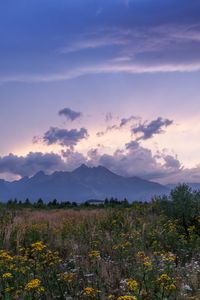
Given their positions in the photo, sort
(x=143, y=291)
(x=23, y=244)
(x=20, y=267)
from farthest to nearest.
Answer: (x=23, y=244)
(x=20, y=267)
(x=143, y=291)

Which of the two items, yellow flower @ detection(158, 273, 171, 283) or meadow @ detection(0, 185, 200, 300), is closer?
yellow flower @ detection(158, 273, 171, 283)

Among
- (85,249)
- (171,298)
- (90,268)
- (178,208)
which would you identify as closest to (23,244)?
(85,249)

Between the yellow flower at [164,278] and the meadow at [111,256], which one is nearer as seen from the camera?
the yellow flower at [164,278]

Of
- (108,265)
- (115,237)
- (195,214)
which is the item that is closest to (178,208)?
(195,214)

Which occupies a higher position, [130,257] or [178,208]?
[178,208]

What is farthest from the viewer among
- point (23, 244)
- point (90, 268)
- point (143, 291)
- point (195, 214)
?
point (195, 214)

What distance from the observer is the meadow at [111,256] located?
30.3ft

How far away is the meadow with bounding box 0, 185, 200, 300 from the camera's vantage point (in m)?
9.23

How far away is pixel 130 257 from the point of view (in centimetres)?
1215

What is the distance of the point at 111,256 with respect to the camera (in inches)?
511

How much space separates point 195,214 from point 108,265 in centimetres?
634

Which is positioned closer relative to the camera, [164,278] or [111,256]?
[164,278]

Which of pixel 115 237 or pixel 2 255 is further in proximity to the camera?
pixel 115 237

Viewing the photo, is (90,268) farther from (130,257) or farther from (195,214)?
(195,214)
